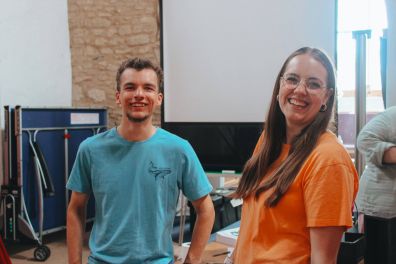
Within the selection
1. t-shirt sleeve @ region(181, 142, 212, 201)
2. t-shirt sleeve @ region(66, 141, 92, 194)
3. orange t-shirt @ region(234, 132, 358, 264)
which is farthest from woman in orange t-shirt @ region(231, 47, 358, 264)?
t-shirt sleeve @ region(66, 141, 92, 194)

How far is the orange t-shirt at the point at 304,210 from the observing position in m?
1.07

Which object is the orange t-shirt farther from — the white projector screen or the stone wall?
the stone wall

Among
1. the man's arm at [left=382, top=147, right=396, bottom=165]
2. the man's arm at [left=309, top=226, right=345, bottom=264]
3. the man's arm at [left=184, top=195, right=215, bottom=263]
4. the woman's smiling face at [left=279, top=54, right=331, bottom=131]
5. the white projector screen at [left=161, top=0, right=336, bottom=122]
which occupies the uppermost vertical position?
the white projector screen at [left=161, top=0, right=336, bottom=122]

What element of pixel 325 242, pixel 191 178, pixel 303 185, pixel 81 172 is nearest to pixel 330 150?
pixel 303 185

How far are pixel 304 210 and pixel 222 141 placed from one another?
125 inches

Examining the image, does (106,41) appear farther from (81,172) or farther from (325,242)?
(325,242)

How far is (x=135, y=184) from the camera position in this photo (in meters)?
1.67

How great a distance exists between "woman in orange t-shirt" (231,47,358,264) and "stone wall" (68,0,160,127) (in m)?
3.80

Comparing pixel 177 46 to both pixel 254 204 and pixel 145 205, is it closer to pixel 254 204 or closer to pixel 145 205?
pixel 145 205

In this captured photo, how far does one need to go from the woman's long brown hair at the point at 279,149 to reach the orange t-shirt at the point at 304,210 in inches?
0.9

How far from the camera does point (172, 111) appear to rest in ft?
16.4

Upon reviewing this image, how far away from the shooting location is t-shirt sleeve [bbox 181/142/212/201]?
1.76 m

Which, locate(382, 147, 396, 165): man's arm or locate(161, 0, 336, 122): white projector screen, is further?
locate(161, 0, 336, 122): white projector screen

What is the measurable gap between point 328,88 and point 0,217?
381 centimetres
